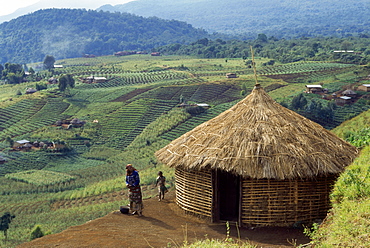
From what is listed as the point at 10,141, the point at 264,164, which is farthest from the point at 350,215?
the point at 10,141

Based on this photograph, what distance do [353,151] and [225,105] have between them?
151 feet

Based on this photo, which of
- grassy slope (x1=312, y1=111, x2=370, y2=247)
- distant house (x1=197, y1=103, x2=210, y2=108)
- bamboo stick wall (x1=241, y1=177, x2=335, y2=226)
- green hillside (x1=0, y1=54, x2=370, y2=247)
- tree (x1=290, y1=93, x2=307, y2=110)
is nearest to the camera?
grassy slope (x1=312, y1=111, x2=370, y2=247)

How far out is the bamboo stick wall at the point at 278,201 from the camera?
428 inches

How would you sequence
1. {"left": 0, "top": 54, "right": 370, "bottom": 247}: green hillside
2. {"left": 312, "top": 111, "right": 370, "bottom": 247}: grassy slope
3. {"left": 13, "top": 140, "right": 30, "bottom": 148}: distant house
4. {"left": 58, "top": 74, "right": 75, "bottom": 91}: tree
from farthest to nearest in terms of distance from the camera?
1. {"left": 58, "top": 74, "right": 75, "bottom": 91}: tree
2. {"left": 13, "top": 140, "right": 30, "bottom": 148}: distant house
3. {"left": 0, "top": 54, "right": 370, "bottom": 247}: green hillside
4. {"left": 312, "top": 111, "right": 370, "bottom": 247}: grassy slope

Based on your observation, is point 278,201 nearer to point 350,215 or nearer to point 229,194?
point 229,194

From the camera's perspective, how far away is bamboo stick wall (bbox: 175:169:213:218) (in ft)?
37.9

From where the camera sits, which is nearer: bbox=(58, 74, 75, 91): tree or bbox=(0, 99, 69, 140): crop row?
bbox=(0, 99, 69, 140): crop row

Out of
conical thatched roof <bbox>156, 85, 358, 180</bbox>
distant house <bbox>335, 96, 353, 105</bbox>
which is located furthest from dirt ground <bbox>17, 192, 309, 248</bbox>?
distant house <bbox>335, 96, 353, 105</bbox>

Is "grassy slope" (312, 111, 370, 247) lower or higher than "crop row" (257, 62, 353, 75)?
higher

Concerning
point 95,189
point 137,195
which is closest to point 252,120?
point 137,195

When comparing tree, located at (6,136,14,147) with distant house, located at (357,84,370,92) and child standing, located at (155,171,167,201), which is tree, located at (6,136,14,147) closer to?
distant house, located at (357,84,370,92)

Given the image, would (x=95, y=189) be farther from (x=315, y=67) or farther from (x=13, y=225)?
(x=315, y=67)

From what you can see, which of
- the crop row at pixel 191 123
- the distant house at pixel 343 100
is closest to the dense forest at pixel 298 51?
the distant house at pixel 343 100

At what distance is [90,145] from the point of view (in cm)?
5319
